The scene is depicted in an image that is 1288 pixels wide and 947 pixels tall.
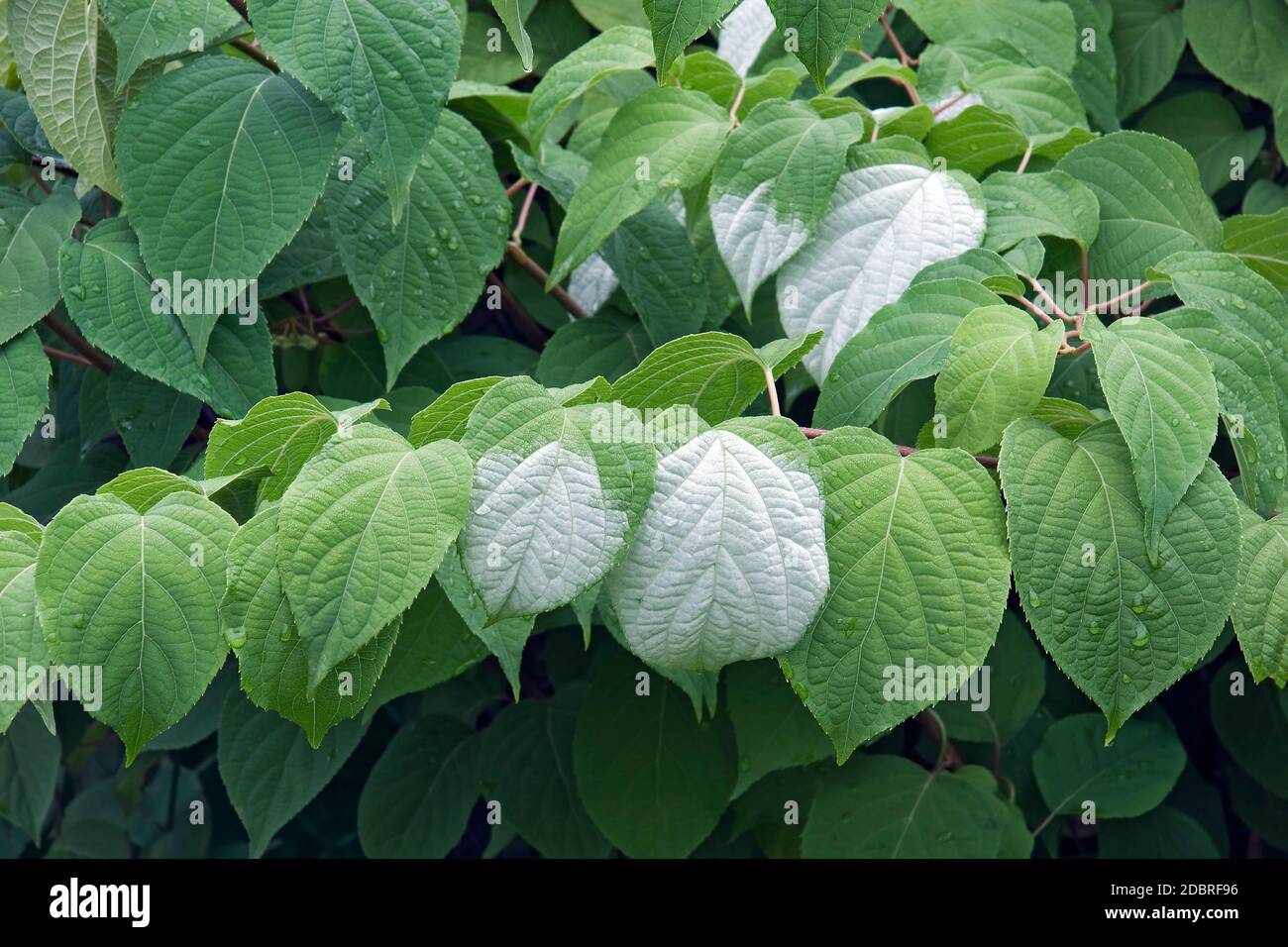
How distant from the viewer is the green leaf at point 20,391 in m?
0.85

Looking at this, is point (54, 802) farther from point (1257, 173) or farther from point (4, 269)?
point (1257, 173)

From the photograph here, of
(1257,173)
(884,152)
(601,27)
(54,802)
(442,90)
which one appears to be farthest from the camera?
(54,802)

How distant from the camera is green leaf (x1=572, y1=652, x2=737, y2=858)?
3.46 ft

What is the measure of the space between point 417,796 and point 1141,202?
2.81 feet

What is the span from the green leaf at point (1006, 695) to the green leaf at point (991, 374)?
0.52 metres

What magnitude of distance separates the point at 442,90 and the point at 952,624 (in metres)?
0.51

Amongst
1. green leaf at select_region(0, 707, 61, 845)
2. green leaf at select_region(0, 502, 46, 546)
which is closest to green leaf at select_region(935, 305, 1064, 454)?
green leaf at select_region(0, 502, 46, 546)

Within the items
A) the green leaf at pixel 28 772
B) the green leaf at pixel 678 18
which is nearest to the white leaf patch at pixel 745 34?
the green leaf at pixel 678 18

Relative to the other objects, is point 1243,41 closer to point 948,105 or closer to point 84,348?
point 948,105

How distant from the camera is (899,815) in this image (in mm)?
1024

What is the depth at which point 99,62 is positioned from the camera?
91cm

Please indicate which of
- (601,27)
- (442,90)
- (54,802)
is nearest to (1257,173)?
(601,27)

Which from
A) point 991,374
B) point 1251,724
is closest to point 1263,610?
point 991,374

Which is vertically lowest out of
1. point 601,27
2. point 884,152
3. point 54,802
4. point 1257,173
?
point 54,802
